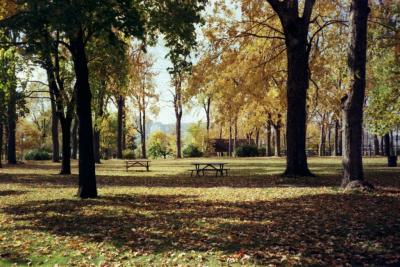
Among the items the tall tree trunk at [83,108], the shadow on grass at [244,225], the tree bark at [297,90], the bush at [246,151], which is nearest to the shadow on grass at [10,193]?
the shadow on grass at [244,225]

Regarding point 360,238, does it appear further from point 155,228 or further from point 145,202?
point 145,202

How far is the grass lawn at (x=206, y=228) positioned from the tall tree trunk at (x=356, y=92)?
1092 mm

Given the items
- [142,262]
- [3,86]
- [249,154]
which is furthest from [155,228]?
[249,154]

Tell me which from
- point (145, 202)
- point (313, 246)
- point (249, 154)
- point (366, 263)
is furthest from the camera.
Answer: point (249, 154)

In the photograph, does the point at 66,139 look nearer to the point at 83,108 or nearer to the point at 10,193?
the point at 10,193

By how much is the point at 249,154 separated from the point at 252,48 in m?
29.6

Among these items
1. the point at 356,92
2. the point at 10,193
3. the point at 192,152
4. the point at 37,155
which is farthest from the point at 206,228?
the point at 192,152

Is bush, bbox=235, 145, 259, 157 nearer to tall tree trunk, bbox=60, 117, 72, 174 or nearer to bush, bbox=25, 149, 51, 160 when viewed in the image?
bush, bbox=25, 149, 51, 160

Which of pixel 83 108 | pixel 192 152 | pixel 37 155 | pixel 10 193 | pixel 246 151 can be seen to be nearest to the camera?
pixel 83 108

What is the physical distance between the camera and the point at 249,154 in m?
51.3

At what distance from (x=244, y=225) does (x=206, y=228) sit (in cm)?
89

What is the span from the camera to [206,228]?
9.13 meters

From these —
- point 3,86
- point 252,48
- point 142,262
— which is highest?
point 252,48

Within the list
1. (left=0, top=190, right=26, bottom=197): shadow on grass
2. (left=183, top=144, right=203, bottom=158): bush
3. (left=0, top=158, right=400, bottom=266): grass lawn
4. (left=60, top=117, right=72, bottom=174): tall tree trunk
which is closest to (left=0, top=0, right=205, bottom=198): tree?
(left=0, top=158, right=400, bottom=266): grass lawn
